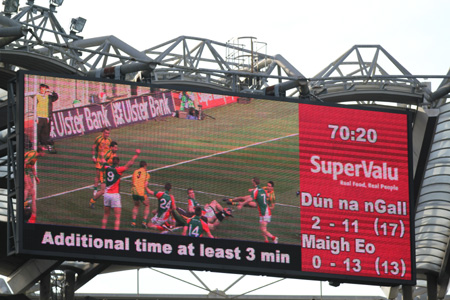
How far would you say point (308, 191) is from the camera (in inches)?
1098

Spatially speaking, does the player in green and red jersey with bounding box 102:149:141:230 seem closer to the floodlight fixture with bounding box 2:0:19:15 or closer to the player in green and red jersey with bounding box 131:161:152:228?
the player in green and red jersey with bounding box 131:161:152:228

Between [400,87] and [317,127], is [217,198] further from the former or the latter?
[400,87]

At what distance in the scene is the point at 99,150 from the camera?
2633 cm

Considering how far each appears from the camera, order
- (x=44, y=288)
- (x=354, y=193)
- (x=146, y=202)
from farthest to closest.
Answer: (x=44, y=288) → (x=354, y=193) → (x=146, y=202)

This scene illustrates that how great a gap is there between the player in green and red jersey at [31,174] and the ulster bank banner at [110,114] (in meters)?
0.66

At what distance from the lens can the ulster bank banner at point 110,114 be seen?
26156mm

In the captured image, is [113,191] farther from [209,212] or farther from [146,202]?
[209,212]

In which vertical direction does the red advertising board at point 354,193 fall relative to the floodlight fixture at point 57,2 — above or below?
below

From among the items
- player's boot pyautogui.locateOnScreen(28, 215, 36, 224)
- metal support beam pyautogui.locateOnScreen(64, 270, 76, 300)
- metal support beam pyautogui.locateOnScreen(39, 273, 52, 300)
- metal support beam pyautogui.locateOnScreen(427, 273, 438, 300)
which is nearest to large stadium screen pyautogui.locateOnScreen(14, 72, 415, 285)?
player's boot pyautogui.locateOnScreen(28, 215, 36, 224)

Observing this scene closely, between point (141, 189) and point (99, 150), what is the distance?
4.75ft

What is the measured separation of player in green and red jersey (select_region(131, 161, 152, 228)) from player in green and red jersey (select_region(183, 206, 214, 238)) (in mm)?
1091

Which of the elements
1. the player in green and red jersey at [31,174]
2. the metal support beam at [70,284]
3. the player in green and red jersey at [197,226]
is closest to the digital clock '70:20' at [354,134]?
the player in green and red jersey at [197,226]

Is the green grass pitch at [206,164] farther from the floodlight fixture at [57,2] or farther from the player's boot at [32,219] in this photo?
the floodlight fixture at [57,2]

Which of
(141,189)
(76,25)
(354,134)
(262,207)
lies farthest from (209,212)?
(76,25)
